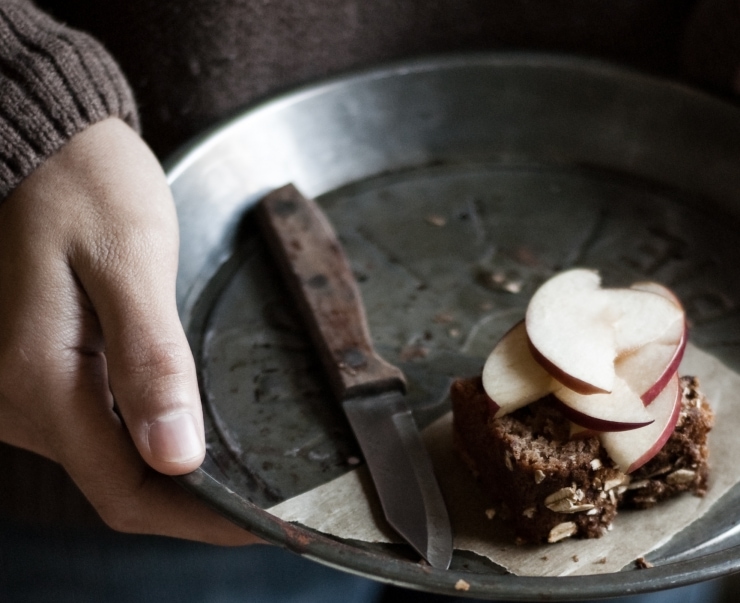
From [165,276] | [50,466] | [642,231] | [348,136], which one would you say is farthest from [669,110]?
[50,466]

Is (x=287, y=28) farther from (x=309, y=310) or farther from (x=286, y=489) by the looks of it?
(x=286, y=489)

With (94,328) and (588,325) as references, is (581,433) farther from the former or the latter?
(94,328)

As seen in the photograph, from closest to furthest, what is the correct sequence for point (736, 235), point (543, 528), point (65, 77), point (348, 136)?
point (543, 528) → point (65, 77) → point (736, 235) → point (348, 136)

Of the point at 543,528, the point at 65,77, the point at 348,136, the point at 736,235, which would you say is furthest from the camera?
the point at 348,136

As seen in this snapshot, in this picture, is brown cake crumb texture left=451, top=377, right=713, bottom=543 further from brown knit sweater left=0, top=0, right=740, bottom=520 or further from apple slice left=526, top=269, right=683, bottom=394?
brown knit sweater left=0, top=0, right=740, bottom=520

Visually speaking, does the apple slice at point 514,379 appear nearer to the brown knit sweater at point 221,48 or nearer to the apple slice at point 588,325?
the apple slice at point 588,325

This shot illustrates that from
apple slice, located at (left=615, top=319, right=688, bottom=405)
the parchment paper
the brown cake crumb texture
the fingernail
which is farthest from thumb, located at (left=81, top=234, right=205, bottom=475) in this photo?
apple slice, located at (left=615, top=319, right=688, bottom=405)

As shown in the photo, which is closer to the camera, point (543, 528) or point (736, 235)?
point (543, 528)
